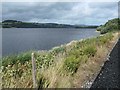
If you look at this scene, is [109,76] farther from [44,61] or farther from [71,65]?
[44,61]

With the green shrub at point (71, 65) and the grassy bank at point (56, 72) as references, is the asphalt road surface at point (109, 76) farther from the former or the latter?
the green shrub at point (71, 65)

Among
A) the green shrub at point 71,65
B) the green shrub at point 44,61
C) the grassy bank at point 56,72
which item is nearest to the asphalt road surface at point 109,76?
the grassy bank at point 56,72

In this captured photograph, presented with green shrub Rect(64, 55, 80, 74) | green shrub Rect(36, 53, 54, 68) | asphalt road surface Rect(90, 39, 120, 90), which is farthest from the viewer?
green shrub Rect(64, 55, 80, 74)

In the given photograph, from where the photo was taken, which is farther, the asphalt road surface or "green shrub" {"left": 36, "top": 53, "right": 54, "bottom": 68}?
"green shrub" {"left": 36, "top": 53, "right": 54, "bottom": 68}

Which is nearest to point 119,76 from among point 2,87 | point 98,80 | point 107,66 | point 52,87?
point 98,80

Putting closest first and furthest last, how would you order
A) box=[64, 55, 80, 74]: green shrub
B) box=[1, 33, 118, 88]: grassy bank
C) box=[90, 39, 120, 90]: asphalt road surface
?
box=[1, 33, 118, 88]: grassy bank < box=[90, 39, 120, 90]: asphalt road surface < box=[64, 55, 80, 74]: green shrub

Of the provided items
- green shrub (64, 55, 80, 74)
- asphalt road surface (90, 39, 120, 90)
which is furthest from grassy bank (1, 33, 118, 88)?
asphalt road surface (90, 39, 120, 90)

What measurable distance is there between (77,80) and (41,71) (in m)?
1.59

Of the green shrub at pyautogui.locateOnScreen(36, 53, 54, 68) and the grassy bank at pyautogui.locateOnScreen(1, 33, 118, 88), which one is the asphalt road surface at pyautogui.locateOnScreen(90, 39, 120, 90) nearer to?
the grassy bank at pyautogui.locateOnScreen(1, 33, 118, 88)

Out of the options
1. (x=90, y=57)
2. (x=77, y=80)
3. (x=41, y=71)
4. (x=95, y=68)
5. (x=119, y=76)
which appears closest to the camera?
(x=41, y=71)

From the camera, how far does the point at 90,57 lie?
15.9 m

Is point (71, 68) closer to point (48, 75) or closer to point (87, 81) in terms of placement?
point (87, 81)

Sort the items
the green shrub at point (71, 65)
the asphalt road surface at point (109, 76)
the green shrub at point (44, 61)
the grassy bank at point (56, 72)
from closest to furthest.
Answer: the grassy bank at point (56, 72) < the asphalt road surface at point (109, 76) < the green shrub at point (44, 61) < the green shrub at point (71, 65)

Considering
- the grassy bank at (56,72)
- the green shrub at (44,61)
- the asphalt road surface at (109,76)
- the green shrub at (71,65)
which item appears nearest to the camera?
the grassy bank at (56,72)
